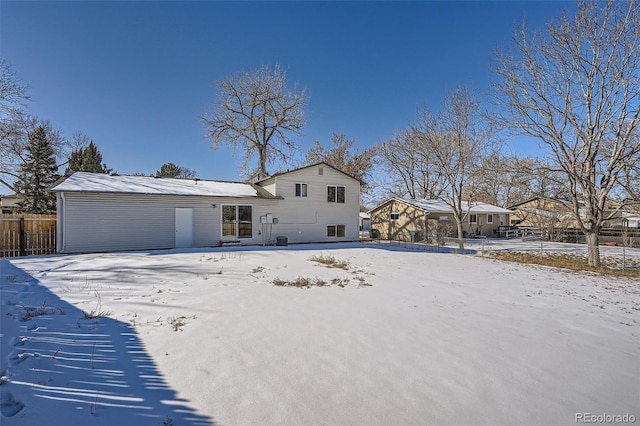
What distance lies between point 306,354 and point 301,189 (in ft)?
Result: 51.9

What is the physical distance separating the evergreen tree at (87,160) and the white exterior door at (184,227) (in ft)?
53.1

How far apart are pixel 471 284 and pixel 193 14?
13456mm

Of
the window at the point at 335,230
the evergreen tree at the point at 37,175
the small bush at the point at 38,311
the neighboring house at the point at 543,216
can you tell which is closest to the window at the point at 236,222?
the window at the point at 335,230

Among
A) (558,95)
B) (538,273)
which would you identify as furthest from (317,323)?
(558,95)

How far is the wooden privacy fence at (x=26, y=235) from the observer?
1198 centimetres

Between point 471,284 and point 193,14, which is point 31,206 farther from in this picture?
point 471,284

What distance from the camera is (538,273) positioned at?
1050 centimetres

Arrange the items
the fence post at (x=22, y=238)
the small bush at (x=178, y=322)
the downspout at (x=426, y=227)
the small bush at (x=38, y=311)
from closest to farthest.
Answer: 1. the small bush at (x=178, y=322)
2. the small bush at (x=38, y=311)
3. the fence post at (x=22, y=238)
4. the downspout at (x=426, y=227)

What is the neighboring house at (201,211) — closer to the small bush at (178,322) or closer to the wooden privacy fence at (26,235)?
the wooden privacy fence at (26,235)

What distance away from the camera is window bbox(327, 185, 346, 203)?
786 inches

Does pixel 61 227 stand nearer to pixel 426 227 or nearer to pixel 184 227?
pixel 184 227

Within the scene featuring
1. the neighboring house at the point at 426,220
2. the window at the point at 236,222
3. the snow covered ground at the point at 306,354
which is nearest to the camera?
the snow covered ground at the point at 306,354

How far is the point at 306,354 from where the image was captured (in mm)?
3625

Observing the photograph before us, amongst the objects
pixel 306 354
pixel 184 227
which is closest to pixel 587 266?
pixel 306 354
